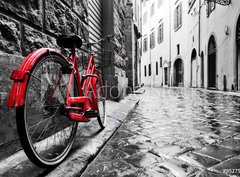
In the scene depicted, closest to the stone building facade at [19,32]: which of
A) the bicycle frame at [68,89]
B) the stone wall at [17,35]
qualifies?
the stone wall at [17,35]

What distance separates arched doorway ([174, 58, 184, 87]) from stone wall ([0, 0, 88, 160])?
17.8 metres

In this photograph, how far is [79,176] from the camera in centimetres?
154

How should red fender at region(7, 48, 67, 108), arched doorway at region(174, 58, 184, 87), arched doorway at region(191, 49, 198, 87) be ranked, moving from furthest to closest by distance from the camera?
arched doorway at region(174, 58, 184, 87), arched doorway at region(191, 49, 198, 87), red fender at region(7, 48, 67, 108)

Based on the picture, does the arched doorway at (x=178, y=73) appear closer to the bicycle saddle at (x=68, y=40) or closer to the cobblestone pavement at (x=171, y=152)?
the cobblestone pavement at (x=171, y=152)

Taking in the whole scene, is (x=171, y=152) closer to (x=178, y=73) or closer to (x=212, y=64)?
(x=212, y=64)

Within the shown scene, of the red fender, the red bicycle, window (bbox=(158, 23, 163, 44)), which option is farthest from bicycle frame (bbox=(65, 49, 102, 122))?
window (bbox=(158, 23, 163, 44))

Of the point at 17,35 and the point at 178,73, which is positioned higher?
the point at 178,73

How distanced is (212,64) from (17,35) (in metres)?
12.6

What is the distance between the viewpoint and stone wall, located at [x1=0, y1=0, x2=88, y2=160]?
1.62 m

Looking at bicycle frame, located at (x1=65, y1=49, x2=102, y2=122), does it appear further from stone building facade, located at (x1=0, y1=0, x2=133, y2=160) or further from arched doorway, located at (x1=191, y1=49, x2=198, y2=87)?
arched doorway, located at (x1=191, y1=49, x2=198, y2=87)

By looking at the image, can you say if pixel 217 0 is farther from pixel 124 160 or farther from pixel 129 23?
pixel 124 160

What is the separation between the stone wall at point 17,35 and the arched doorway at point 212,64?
11474mm

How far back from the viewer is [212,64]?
41.4 feet

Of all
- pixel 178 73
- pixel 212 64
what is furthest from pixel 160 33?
pixel 212 64
